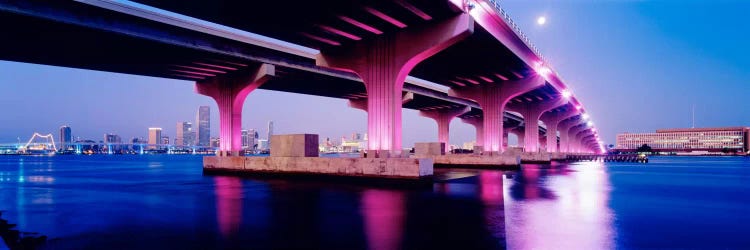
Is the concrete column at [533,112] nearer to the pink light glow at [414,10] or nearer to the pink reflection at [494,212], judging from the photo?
the pink light glow at [414,10]

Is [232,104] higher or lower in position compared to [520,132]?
higher

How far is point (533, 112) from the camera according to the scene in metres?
57.2

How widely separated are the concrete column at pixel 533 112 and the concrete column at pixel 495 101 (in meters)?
14.4

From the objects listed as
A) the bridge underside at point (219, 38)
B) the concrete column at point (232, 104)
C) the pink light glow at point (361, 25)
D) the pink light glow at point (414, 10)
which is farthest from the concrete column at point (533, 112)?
the pink light glow at point (414, 10)

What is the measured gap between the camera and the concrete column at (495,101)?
4052 centimetres

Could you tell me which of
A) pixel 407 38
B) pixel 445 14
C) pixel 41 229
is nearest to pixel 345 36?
pixel 407 38

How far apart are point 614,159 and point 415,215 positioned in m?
70.6

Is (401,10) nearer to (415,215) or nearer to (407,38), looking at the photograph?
(407,38)

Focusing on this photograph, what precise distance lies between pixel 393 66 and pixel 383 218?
13874 millimetres

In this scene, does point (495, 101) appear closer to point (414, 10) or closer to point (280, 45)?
point (280, 45)

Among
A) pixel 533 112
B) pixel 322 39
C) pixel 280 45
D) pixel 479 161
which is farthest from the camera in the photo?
pixel 533 112

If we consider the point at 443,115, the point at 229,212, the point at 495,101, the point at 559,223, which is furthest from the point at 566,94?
the point at 229,212

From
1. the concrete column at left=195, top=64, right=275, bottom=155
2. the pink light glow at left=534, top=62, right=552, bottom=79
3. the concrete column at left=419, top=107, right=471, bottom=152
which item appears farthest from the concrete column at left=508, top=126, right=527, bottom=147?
the concrete column at left=195, top=64, right=275, bottom=155

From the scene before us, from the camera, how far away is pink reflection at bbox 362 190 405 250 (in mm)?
7738
